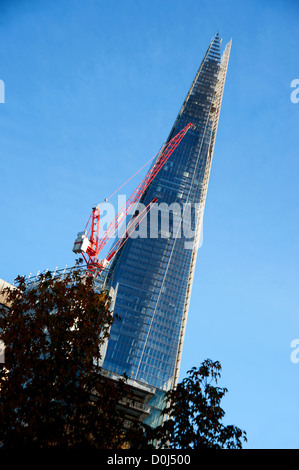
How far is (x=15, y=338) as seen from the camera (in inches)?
785

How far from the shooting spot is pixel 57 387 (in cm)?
1880

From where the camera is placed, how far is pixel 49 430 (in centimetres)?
1759

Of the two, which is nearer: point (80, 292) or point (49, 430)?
point (49, 430)

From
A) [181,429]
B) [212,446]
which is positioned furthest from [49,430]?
[212,446]

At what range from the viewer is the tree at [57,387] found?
1769cm

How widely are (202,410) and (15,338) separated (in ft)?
28.7

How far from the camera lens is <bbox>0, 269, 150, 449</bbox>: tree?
1769 centimetres
